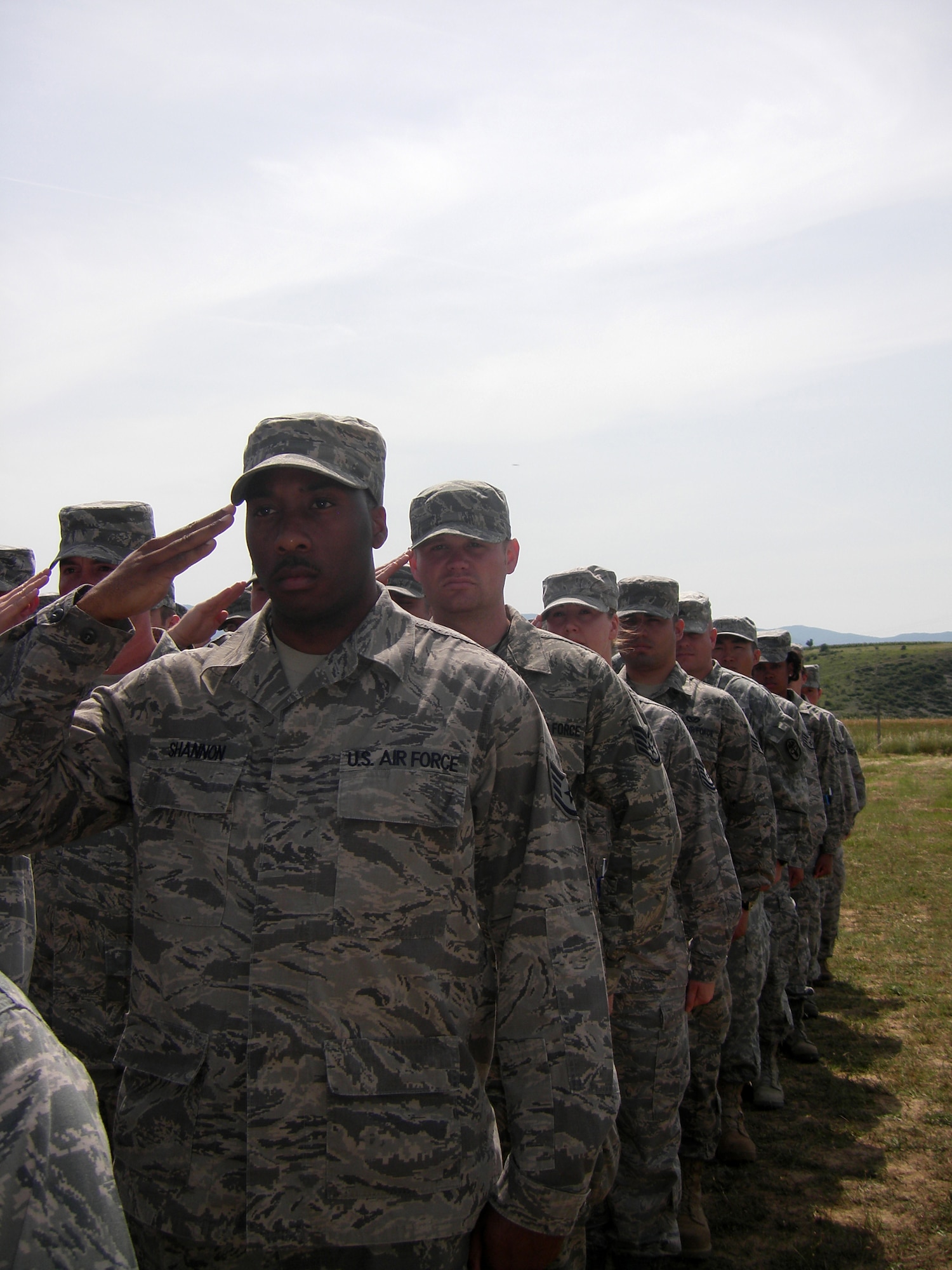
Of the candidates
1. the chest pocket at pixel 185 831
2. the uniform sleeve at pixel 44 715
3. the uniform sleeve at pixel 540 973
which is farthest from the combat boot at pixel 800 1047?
the uniform sleeve at pixel 44 715

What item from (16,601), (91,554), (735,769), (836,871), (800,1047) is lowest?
(800,1047)

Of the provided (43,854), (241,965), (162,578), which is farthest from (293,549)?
(43,854)

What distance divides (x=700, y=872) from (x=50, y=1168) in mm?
3746

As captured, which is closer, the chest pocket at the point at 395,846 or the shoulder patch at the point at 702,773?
the chest pocket at the point at 395,846

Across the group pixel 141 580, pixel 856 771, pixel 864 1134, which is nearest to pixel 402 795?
pixel 141 580

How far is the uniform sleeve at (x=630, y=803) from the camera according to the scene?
12.3 ft

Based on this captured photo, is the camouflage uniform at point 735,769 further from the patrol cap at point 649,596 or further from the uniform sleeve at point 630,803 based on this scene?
the uniform sleeve at point 630,803

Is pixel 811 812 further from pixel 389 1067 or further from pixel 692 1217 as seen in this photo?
pixel 389 1067

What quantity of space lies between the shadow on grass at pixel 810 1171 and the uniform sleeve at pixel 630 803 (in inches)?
77.2

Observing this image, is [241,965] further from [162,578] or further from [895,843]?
[895,843]

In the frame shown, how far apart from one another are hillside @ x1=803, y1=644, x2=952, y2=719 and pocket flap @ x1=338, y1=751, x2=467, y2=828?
79.0 m

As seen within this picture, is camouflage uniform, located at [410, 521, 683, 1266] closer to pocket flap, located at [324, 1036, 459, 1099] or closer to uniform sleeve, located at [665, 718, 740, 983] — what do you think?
uniform sleeve, located at [665, 718, 740, 983]

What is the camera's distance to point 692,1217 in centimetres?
474

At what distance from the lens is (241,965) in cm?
210
